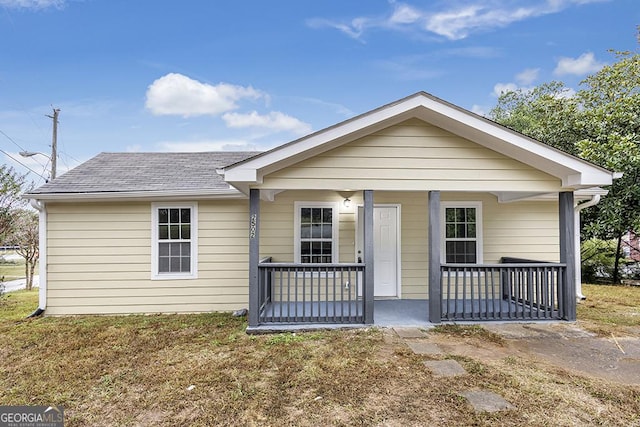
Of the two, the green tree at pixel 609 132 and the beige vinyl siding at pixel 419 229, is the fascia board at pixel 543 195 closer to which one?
the beige vinyl siding at pixel 419 229

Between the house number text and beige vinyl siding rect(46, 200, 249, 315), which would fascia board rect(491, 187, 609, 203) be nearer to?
the house number text

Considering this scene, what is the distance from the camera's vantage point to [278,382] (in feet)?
10.7

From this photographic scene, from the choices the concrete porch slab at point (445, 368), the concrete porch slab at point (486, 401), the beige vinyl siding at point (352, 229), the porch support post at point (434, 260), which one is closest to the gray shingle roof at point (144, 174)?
the beige vinyl siding at point (352, 229)

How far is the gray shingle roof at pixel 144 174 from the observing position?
6125 millimetres

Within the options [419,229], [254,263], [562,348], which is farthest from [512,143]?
[254,263]

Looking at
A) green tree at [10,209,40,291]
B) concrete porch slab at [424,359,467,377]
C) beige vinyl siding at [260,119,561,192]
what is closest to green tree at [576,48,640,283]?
beige vinyl siding at [260,119,561,192]

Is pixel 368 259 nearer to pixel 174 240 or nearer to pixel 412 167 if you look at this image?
pixel 412 167

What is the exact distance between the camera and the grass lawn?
2646 millimetres

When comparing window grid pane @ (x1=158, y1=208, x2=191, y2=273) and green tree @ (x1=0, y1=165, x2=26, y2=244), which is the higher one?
green tree @ (x1=0, y1=165, x2=26, y2=244)

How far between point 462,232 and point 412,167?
279cm

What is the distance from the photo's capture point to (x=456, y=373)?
11.2 ft

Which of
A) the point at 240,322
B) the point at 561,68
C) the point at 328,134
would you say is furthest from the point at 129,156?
the point at 561,68

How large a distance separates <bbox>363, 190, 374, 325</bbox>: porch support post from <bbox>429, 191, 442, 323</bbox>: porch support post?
0.98m

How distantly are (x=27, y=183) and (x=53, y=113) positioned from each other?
3017 mm
